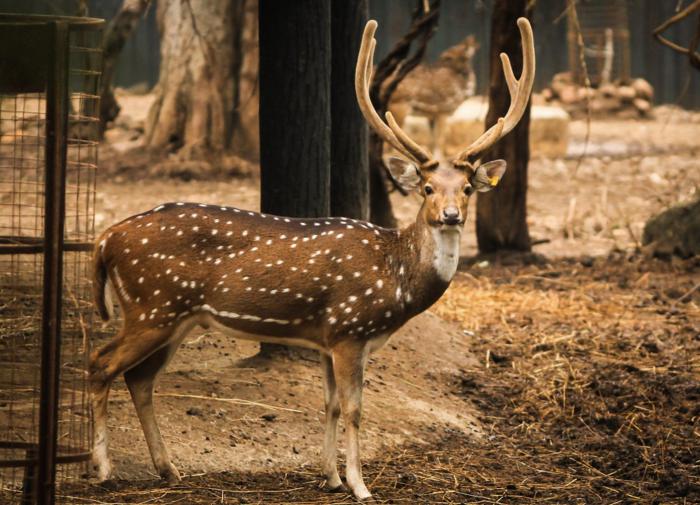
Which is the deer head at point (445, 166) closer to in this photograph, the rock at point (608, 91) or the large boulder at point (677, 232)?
the large boulder at point (677, 232)

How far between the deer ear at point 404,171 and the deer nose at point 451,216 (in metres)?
0.36

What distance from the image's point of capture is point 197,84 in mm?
15336

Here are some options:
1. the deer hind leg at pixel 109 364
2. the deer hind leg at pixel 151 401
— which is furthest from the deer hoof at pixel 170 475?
the deer hind leg at pixel 109 364

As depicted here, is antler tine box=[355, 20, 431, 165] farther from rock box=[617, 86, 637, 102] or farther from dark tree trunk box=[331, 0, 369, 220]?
rock box=[617, 86, 637, 102]

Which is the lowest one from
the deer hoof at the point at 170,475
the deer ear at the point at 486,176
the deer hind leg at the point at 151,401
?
the deer hoof at the point at 170,475

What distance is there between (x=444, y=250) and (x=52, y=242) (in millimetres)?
1960

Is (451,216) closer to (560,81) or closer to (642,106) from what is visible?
(642,106)

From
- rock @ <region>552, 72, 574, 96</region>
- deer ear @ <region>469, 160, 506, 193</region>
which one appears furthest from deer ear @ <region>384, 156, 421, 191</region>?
rock @ <region>552, 72, 574, 96</region>

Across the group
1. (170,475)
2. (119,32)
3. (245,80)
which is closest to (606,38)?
(245,80)

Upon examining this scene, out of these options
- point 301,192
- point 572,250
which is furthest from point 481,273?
point 301,192

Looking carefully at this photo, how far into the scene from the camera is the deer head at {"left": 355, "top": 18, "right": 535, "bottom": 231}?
5309mm

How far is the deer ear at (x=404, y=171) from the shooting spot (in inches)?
216

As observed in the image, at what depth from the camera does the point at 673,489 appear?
5.68 meters

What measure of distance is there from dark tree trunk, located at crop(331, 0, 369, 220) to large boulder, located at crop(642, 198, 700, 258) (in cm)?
395
